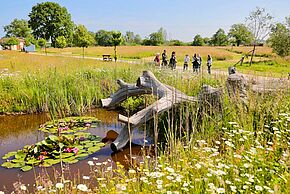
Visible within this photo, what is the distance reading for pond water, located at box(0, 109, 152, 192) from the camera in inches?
193

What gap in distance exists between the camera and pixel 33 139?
6.91m

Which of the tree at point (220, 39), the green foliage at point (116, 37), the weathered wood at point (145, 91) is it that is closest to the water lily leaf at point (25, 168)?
the weathered wood at point (145, 91)

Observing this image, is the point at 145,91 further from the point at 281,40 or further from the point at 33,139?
the point at 281,40

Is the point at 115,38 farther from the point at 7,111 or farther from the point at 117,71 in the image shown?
the point at 7,111

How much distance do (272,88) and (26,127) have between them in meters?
6.26

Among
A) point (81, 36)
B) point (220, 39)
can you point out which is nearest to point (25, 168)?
point (81, 36)

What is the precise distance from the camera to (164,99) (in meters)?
6.10

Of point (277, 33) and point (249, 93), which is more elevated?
point (277, 33)

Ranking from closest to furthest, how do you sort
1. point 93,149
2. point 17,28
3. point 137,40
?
point 93,149 → point 17,28 → point 137,40

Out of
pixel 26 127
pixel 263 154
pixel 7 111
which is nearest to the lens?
pixel 263 154

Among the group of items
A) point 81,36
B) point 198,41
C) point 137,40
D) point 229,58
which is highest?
point 137,40

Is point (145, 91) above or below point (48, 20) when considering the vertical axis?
below

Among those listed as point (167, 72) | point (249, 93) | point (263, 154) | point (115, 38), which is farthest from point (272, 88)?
point (115, 38)

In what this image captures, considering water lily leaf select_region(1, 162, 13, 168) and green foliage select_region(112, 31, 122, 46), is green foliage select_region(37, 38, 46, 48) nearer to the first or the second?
green foliage select_region(112, 31, 122, 46)
